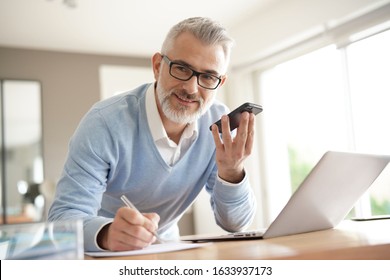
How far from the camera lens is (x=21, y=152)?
12.8 ft

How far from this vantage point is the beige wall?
405 cm

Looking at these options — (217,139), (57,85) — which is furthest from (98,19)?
(217,139)

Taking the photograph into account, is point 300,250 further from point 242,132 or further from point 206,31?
point 206,31

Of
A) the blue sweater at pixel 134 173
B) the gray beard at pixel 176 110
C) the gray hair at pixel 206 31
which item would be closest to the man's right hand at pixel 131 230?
the blue sweater at pixel 134 173

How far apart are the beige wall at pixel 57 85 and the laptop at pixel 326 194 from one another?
11.0ft

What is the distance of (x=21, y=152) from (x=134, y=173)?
3002mm

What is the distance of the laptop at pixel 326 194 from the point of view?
3.05 feet

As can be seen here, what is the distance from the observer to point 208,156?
139 centimetres

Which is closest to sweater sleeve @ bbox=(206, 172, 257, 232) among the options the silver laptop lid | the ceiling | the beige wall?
the silver laptop lid

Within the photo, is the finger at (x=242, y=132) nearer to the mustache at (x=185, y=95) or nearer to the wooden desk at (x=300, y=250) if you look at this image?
the mustache at (x=185, y=95)

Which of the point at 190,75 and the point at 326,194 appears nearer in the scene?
the point at 326,194

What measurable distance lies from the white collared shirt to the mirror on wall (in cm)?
292
